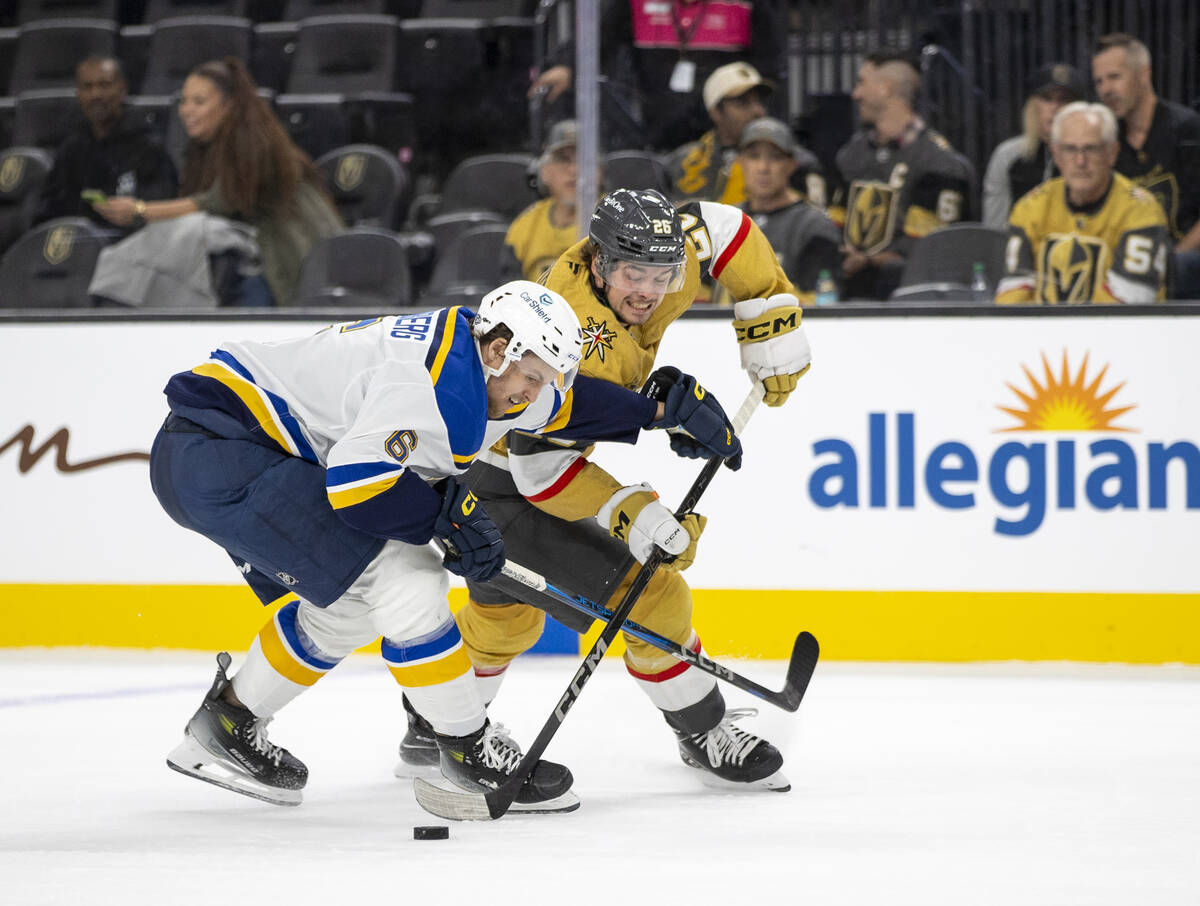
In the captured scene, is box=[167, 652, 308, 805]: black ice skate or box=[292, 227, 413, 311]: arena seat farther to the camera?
box=[292, 227, 413, 311]: arena seat

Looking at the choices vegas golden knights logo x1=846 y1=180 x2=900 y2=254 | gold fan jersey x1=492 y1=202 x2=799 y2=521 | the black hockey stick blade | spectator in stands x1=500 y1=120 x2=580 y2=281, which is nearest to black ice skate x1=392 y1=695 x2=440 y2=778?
gold fan jersey x1=492 y1=202 x2=799 y2=521

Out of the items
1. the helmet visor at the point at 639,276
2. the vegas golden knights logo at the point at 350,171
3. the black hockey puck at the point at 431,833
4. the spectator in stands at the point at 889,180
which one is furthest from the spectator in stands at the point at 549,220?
the black hockey puck at the point at 431,833

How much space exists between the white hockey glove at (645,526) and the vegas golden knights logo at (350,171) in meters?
2.46

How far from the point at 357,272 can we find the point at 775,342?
1.92 meters

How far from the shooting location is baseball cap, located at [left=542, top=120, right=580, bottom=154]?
14.8 ft

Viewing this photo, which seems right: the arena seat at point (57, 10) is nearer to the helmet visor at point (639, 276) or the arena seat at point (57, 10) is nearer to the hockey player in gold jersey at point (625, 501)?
the hockey player in gold jersey at point (625, 501)

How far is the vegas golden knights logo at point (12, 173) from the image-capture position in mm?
5141

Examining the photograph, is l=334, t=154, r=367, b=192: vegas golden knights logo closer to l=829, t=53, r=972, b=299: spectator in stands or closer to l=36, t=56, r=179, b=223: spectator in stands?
l=36, t=56, r=179, b=223: spectator in stands

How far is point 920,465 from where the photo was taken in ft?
13.4

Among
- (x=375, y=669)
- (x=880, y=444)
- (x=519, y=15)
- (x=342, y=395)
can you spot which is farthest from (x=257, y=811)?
(x=519, y=15)

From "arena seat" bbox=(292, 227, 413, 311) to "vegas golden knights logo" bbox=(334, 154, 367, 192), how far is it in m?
0.34

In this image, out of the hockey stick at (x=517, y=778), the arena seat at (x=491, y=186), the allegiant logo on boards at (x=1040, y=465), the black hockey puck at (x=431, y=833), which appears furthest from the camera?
the arena seat at (x=491, y=186)

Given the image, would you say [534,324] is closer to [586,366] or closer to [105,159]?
[586,366]

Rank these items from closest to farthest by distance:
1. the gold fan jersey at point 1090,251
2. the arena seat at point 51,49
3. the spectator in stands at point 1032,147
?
the gold fan jersey at point 1090,251, the spectator in stands at point 1032,147, the arena seat at point 51,49
